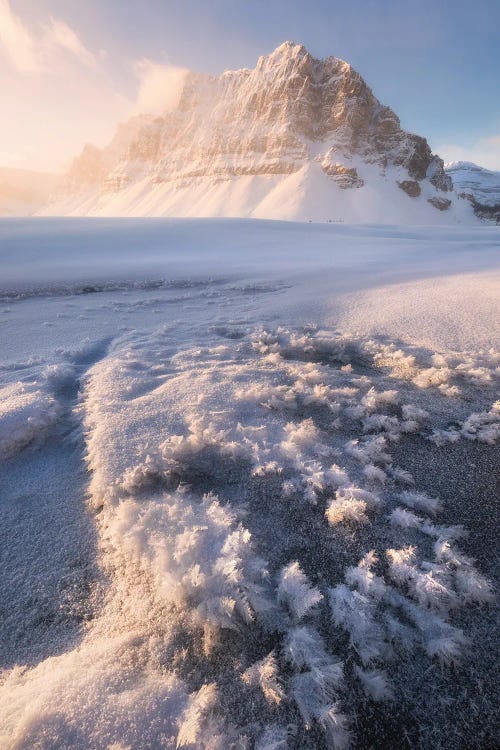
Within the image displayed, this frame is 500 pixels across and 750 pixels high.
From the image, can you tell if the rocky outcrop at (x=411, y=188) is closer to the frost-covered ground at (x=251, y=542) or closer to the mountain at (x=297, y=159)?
the mountain at (x=297, y=159)

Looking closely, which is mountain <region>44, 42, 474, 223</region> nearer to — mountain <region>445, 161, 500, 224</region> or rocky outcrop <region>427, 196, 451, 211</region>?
rocky outcrop <region>427, 196, 451, 211</region>

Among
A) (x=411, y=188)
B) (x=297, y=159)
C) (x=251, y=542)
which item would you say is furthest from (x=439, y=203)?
(x=251, y=542)

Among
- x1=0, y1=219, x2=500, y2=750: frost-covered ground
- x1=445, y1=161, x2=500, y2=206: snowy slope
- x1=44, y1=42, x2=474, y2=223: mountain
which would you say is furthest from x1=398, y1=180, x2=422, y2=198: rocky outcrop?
x1=0, y1=219, x2=500, y2=750: frost-covered ground

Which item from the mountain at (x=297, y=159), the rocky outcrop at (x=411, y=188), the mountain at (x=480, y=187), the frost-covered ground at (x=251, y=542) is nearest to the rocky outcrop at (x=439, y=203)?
the mountain at (x=297, y=159)

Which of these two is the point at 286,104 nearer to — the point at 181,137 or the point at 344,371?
the point at 181,137

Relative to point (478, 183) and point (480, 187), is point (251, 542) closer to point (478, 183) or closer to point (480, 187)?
point (480, 187)
